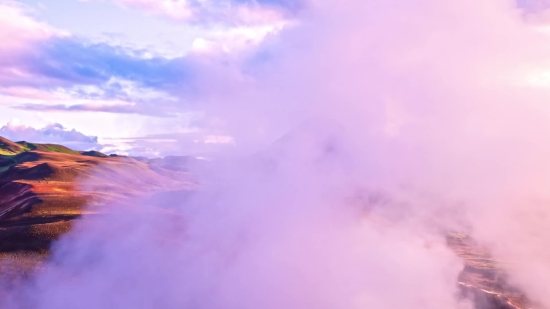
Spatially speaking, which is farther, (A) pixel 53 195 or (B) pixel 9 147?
(B) pixel 9 147

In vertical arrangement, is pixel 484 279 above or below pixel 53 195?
below

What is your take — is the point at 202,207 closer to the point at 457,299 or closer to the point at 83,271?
the point at 83,271

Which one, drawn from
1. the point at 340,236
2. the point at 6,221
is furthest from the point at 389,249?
the point at 6,221

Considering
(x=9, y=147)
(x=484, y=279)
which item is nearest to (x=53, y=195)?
(x=484, y=279)

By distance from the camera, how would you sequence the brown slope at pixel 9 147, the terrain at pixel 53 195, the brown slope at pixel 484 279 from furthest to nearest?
the brown slope at pixel 9 147, the terrain at pixel 53 195, the brown slope at pixel 484 279

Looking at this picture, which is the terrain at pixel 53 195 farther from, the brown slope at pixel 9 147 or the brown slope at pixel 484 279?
the brown slope at pixel 9 147

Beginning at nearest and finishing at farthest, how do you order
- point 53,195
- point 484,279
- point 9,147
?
point 484,279 → point 53,195 → point 9,147

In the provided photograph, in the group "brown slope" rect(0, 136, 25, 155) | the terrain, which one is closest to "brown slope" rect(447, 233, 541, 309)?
the terrain

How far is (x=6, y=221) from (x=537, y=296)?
137 feet

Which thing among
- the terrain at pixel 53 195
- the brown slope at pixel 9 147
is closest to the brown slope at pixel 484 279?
the terrain at pixel 53 195

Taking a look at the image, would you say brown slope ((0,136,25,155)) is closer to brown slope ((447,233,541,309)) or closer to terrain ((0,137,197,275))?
terrain ((0,137,197,275))

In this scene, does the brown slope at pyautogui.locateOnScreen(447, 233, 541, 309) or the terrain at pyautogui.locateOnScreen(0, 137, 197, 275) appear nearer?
the brown slope at pyautogui.locateOnScreen(447, 233, 541, 309)

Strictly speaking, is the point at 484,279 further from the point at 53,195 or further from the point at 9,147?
the point at 9,147

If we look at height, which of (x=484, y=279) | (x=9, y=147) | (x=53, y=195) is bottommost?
(x=484, y=279)
